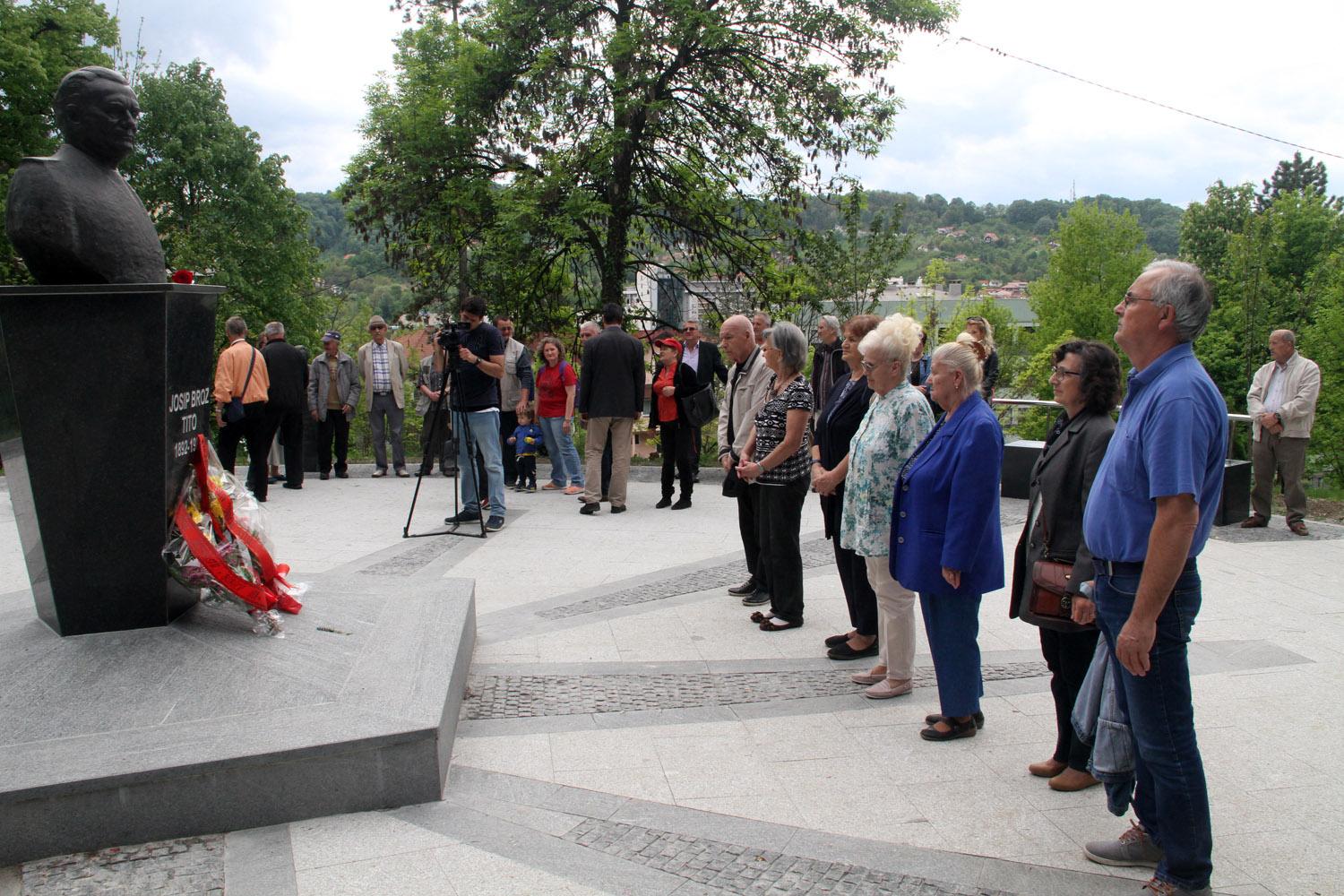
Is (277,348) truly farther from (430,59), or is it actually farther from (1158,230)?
(1158,230)

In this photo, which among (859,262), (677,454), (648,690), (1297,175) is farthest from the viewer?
(1297,175)

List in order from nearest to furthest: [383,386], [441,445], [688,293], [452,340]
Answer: [452,340], [383,386], [441,445], [688,293]

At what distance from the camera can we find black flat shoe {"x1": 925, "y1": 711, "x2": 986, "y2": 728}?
4.26m

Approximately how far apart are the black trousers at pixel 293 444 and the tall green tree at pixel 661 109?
4325 millimetres

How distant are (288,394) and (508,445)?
7.95 ft

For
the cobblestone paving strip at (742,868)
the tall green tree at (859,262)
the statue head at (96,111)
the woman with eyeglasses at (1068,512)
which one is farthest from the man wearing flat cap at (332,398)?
the tall green tree at (859,262)

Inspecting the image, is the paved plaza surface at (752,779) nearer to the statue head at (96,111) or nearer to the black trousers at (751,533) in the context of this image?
the black trousers at (751,533)

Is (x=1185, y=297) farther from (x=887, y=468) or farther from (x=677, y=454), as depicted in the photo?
(x=677, y=454)

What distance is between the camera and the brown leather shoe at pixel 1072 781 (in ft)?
12.3

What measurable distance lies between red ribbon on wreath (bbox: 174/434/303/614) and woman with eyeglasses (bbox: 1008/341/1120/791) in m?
3.14

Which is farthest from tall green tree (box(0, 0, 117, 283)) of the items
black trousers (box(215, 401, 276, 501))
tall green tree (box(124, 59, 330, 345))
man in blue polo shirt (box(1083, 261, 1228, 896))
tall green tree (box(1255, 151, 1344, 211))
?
tall green tree (box(1255, 151, 1344, 211))

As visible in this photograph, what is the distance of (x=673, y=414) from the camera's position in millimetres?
9945

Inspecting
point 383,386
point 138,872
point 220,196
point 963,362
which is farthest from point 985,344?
point 220,196

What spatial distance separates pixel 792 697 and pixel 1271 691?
7.54ft
